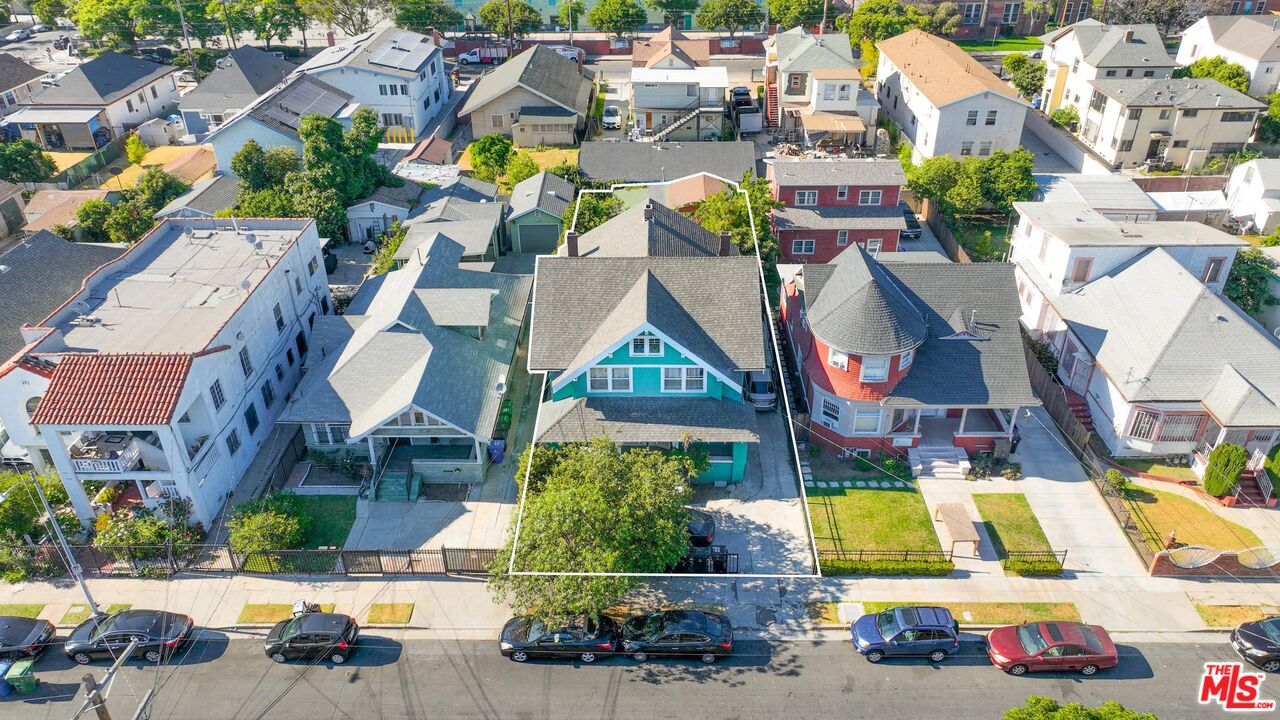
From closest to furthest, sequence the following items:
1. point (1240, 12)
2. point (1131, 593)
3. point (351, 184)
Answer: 1. point (1131, 593)
2. point (351, 184)
3. point (1240, 12)

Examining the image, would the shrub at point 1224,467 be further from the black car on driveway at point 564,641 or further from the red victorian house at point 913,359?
the black car on driveway at point 564,641

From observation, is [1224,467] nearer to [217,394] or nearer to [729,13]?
[217,394]

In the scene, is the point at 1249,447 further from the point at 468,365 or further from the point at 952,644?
the point at 468,365

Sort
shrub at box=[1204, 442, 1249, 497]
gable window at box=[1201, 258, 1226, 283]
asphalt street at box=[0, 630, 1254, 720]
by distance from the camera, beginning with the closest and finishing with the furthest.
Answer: asphalt street at box=[0, 630, 1254, 720] < shrub at box=[1204, 442, 1249, 497] < gable window at box=[1201, 258, 1226, 283]

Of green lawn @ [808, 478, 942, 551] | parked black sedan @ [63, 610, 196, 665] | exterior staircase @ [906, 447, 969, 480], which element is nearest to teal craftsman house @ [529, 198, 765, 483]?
green lawn @ [808, 478, 942, 551]

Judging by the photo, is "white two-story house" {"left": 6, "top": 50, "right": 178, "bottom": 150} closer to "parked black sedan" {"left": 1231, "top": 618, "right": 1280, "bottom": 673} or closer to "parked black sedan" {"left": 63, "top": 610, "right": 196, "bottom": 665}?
"parked black sedan" {"left": 63, "top": 610, "right": 196, "bottom": 665}

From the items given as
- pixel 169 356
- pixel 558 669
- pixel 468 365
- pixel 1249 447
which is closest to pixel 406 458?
pixel 468 365
